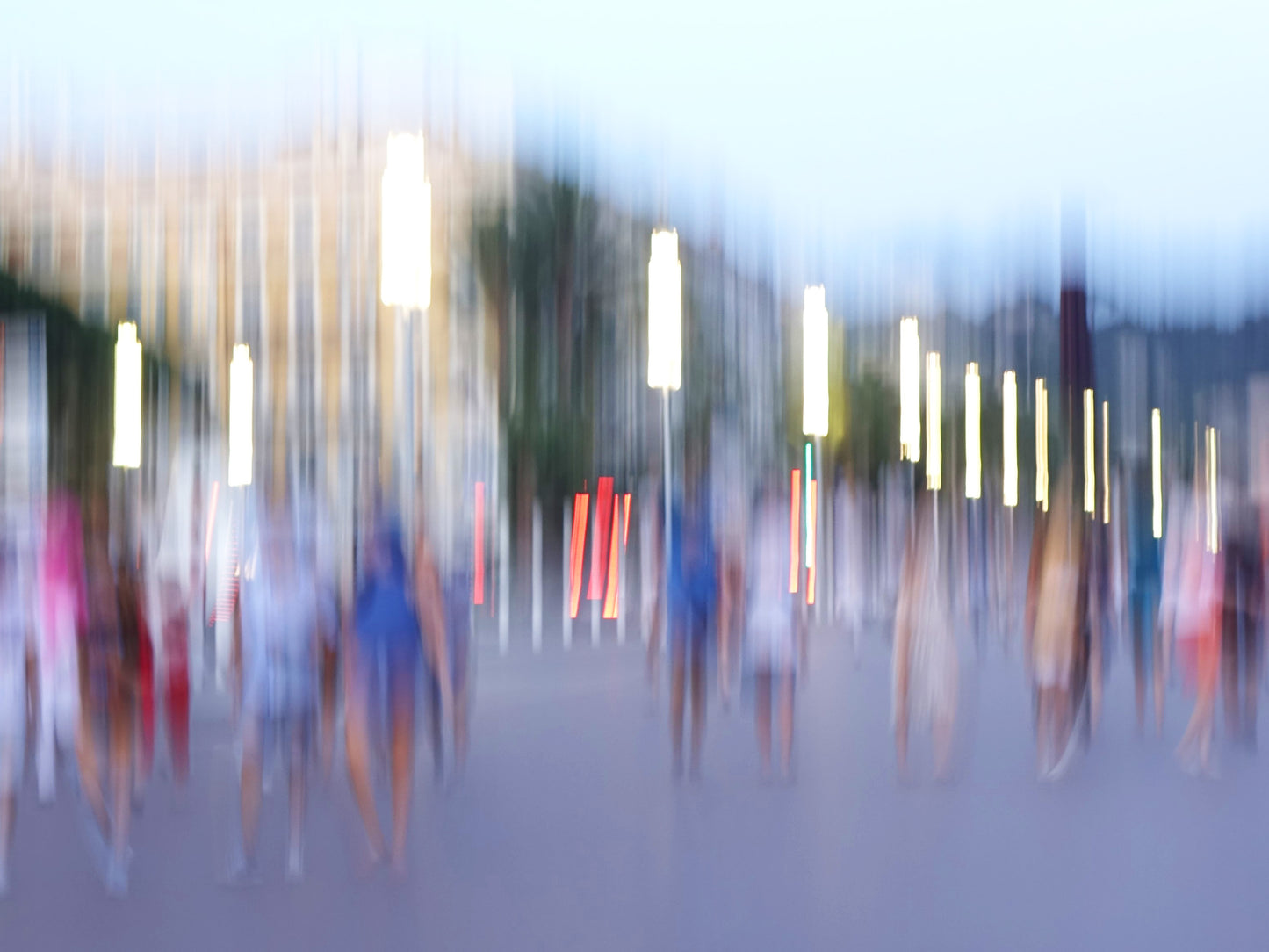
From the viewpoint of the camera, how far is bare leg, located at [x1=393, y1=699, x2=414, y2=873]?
914 centimetres

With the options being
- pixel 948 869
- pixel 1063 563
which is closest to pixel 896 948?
pixel 948 869

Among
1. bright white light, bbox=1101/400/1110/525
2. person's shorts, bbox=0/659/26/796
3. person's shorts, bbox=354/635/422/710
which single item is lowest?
person's shorts, bbox=0/659/26/796

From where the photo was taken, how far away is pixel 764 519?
1316cm

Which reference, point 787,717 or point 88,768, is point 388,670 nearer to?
point 88,768

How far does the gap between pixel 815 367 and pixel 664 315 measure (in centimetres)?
225

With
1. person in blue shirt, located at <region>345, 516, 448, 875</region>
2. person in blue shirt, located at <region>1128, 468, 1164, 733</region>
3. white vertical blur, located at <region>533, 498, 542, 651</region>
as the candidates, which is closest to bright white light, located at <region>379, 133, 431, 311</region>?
person in blue shirt, located at <region>345, 516, 448, 875</region>

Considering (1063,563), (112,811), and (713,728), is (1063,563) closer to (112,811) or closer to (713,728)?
(713,728)

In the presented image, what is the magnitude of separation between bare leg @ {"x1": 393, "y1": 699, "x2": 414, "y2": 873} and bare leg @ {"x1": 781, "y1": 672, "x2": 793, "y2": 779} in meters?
3.47

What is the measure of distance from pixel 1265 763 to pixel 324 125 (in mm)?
53811

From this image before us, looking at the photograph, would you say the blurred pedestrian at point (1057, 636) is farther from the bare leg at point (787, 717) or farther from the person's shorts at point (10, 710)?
the person's shorts at point (10, 710)

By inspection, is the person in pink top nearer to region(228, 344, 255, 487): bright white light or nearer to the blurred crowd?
the blurred crowd

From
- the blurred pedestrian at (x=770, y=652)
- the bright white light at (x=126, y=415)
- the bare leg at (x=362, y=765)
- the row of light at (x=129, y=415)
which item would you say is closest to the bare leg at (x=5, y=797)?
the bare leg at (x=362, y=765)

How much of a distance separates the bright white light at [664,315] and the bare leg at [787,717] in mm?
3931

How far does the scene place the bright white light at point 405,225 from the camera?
12242 mm
